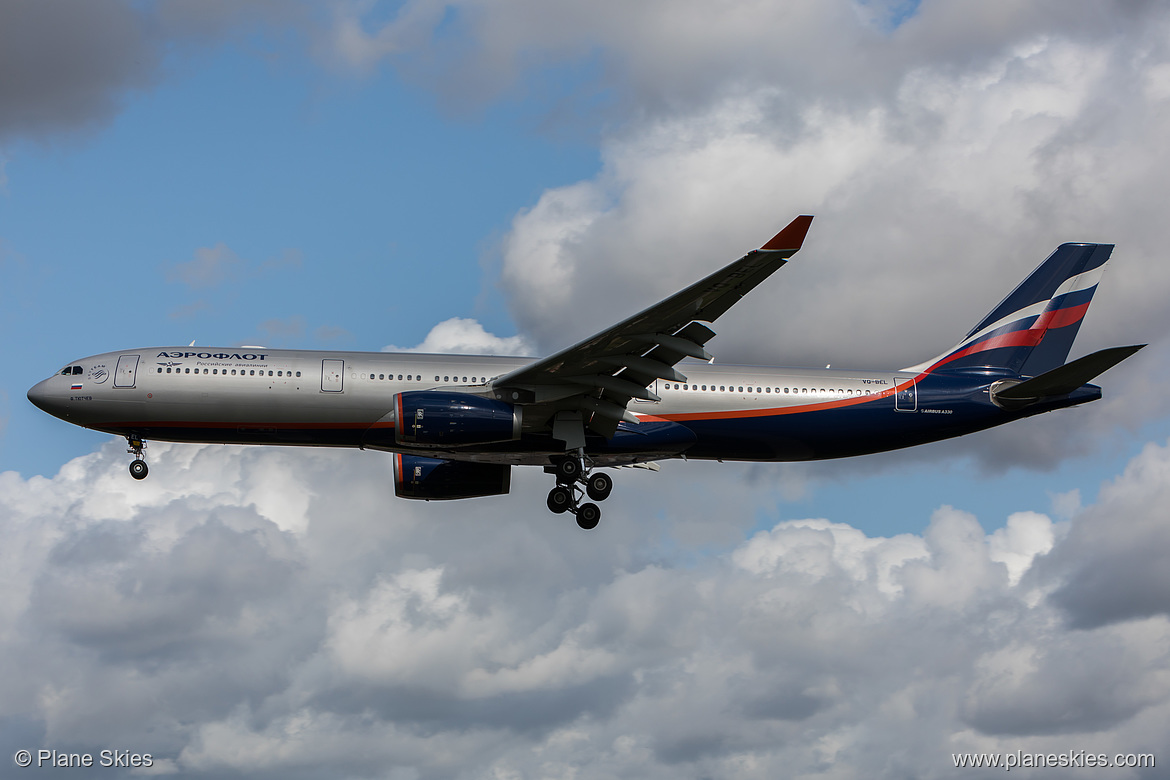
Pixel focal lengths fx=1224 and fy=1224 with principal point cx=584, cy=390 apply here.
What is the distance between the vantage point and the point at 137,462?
34.1m

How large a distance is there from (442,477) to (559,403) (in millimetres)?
6877

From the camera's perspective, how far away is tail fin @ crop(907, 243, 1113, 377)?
37.2 m

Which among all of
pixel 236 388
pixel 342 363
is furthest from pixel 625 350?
pixel 236 388

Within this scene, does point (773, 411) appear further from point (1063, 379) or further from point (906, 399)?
point (1063, 379)

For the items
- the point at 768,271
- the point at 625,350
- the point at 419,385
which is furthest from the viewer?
the point at 419,385

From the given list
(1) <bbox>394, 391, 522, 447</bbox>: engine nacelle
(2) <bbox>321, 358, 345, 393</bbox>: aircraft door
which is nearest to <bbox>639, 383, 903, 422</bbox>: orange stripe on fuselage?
(1) <bbox>394, 391, 522, 447</bbox>: engine nacelle

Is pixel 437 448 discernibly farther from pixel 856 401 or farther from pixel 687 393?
pixel 856 401

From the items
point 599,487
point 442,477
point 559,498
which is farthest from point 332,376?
point 599,487

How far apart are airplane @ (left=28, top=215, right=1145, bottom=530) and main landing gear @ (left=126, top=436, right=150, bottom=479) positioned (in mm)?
35

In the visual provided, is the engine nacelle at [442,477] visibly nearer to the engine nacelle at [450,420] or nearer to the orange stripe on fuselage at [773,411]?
the engine nacelle at [450,420]

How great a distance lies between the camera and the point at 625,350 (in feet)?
99.5

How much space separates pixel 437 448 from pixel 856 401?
470 inches

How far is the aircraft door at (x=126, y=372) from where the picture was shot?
107 ft

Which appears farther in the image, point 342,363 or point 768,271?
point 342,363
